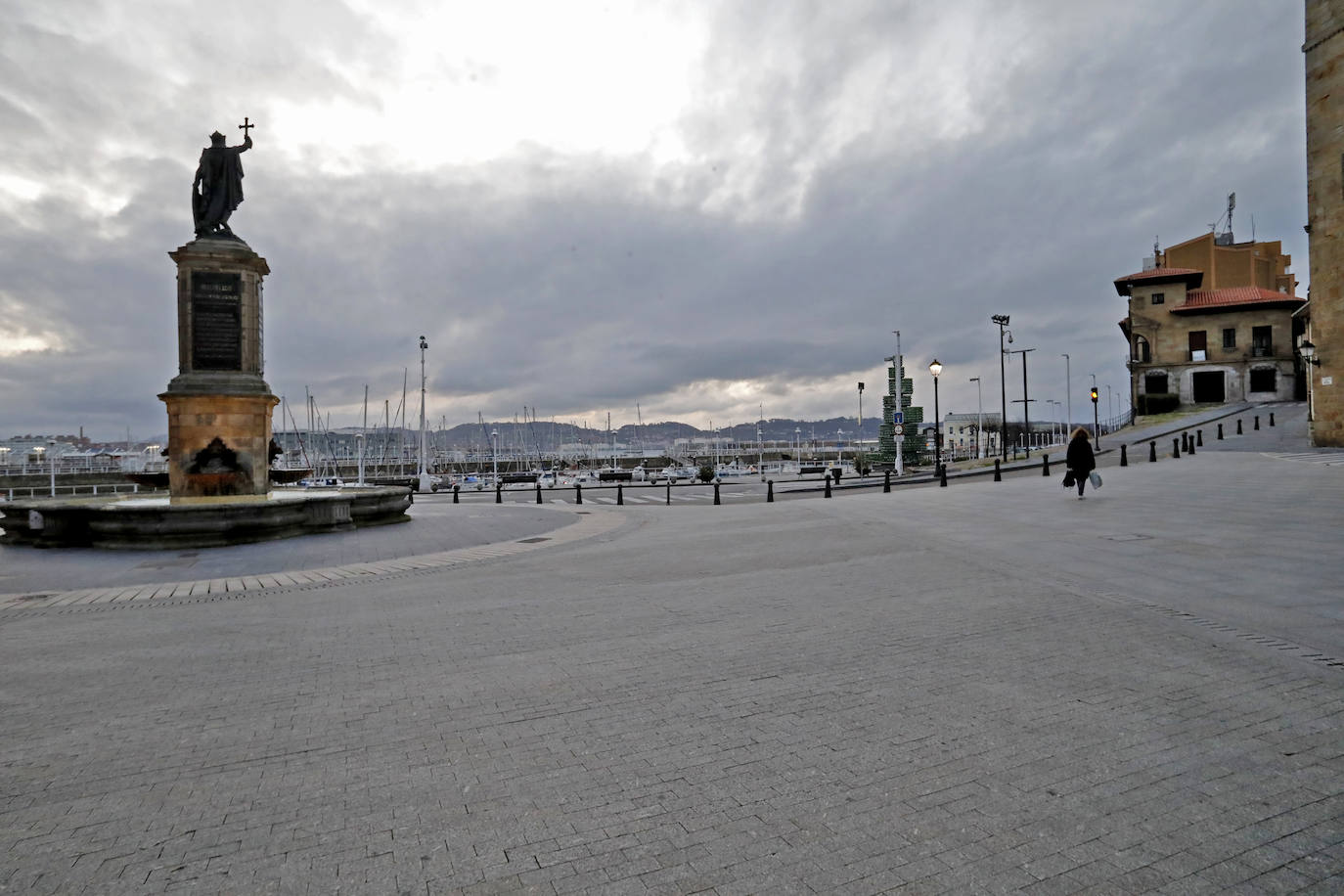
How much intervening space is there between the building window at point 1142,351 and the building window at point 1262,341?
6.95 m

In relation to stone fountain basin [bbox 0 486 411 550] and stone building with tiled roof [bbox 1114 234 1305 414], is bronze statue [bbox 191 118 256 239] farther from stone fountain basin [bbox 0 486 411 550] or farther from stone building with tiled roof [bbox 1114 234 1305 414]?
stone building with tiled roof [bbox 1114 234 1305 414]

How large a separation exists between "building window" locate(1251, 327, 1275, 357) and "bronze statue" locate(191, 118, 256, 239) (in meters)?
70.5

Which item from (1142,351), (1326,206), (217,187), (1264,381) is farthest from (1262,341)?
(217,187)

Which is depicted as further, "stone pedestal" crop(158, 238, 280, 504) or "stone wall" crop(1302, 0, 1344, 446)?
"stone wall" crop(1302, 0, 1344, 446)

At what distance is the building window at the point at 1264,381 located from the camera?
5649 centimetres

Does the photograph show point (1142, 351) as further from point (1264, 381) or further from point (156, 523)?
point (156, 523)

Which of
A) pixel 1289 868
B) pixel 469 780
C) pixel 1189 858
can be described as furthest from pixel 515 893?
pixel 1289 868

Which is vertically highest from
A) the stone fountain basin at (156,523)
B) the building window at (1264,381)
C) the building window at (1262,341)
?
the building window at (1262,341)

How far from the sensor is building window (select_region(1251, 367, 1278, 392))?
185 ft

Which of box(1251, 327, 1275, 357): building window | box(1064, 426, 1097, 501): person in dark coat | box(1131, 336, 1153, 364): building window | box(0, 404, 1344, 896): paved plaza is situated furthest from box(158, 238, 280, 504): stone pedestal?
box(1251, 327, 1275, 357): building window

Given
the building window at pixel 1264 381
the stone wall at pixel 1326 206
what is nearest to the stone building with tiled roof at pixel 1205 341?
the building window at pixel 1264 381

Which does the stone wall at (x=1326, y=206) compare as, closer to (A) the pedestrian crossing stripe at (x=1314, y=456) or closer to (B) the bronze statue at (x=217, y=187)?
(A) the pedestrian crossing stripe at (x=1314, y=456)

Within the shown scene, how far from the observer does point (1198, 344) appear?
194 feet

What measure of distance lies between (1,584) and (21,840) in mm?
9783
